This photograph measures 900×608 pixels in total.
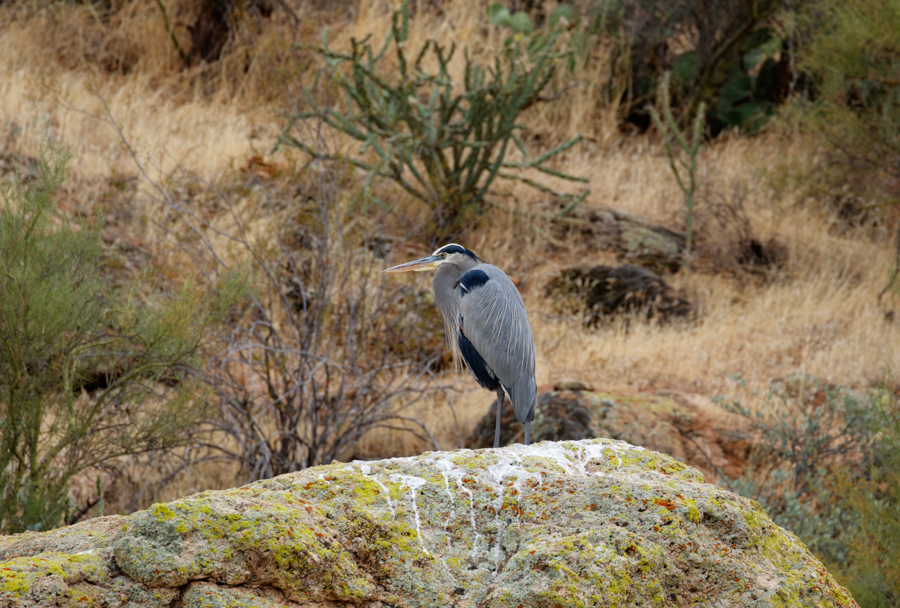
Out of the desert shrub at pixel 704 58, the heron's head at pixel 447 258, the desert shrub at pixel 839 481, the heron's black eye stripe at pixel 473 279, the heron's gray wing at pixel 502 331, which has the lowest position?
the desert shrub at pixel 839 481

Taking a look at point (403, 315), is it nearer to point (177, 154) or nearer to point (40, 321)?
point (40, 321)

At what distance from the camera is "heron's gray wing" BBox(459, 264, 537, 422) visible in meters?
4.72

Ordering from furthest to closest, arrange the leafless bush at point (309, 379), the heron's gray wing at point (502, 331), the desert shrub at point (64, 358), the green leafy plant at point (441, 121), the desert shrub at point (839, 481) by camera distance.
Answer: the green leafy plant at point (441, 121), the leafless bush at point (309, 379), the desert shrub at point (839, 481), the desert shrub at point (64, 358), the heron's gray wing at point (502, 331)

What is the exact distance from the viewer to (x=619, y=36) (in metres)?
16.1

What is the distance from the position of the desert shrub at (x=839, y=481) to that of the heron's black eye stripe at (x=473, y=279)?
285 centimetres

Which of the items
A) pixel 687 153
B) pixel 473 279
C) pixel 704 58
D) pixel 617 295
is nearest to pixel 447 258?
pixel 473 279

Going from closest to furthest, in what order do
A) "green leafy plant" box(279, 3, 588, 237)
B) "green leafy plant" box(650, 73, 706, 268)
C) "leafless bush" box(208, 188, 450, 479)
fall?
1. "leafless bush" box(208, 188, 450, 479)
2. "green leafy plant" box(279, 3, 588, 237)
3. "green leafy plant" box(650, 73, 706, 268)

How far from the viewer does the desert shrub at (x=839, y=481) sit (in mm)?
5449

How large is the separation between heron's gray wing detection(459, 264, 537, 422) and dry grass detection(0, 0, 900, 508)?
11.3 ft

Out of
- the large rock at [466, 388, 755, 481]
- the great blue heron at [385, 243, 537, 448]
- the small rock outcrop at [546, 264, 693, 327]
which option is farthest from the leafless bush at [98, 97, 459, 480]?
the small rock outcrop at [546, 264, 693, 327]

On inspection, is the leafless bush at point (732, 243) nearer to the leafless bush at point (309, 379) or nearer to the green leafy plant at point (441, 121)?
the green leafy plant at point (441, 121)

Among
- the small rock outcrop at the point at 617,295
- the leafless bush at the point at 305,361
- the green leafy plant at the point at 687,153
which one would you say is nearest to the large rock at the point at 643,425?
the leafless bush at the point at 305,361

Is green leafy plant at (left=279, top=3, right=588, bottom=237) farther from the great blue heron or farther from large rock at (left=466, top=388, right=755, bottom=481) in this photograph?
the great blue heron

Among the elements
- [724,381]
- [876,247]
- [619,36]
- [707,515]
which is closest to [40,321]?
[707,515]
